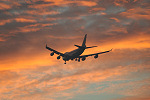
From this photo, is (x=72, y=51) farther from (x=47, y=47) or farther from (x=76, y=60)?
(x=47, y=47)

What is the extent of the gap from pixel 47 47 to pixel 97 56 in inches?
1131

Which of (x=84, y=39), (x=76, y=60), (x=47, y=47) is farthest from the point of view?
(x=84, y=39)

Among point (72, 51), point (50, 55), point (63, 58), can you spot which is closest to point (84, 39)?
point (72, 51)

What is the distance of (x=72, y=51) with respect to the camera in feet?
393

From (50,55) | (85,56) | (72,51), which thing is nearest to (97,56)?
(85,56)

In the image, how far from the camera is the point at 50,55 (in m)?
105

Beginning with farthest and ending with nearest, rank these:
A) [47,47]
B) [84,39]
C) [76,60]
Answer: [84,39] → [76,60] → [47,47]

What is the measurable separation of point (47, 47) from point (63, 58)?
16155 millimetres

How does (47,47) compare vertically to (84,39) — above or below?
below

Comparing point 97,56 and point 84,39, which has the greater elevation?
point 84,39

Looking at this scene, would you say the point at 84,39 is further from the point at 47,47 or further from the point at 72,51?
the point at 47,47

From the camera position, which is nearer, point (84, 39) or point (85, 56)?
point (85, 56)

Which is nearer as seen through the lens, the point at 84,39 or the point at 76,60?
the point at 76,60

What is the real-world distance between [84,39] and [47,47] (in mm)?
31345
